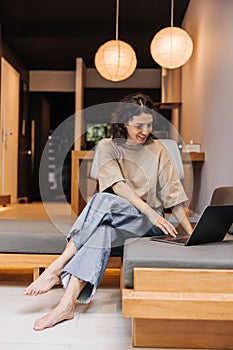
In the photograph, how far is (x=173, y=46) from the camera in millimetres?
4141

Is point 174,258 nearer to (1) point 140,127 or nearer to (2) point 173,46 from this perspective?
(1) point 140,127

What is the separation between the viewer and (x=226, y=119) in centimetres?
294

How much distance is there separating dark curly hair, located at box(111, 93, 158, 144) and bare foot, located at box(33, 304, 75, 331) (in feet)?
2.41

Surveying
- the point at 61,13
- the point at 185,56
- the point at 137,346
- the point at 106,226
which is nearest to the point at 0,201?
the point at 61,13

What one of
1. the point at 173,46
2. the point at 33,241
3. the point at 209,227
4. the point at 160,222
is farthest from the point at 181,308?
the point at 173,46

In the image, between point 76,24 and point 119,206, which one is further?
point 76,24

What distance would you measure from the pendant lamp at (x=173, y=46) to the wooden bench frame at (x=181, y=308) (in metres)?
3.14

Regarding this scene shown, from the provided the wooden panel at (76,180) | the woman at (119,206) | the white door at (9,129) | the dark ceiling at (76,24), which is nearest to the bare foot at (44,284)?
the woman at (119,206)

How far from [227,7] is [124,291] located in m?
2.26

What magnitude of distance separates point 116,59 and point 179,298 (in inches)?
138

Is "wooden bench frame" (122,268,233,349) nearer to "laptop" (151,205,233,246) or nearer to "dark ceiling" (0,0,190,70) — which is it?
"laptop" (151,205,233,246)

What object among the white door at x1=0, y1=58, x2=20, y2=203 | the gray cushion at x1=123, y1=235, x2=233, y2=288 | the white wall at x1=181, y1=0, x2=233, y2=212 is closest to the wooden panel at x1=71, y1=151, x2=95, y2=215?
the white wall at x1=181, y1=0, x2=233, y2=212

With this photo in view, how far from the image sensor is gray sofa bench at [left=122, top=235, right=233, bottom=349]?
1319mm

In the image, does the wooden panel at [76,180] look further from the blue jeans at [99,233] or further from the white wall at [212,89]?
the blue jeans at [99,233]
